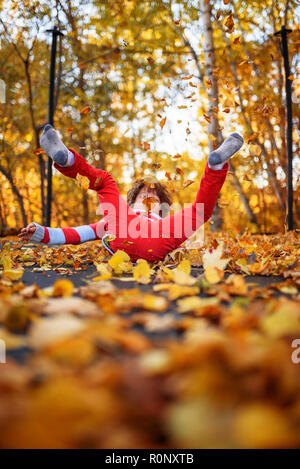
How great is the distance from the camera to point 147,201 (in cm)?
201

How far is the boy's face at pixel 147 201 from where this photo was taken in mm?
2023

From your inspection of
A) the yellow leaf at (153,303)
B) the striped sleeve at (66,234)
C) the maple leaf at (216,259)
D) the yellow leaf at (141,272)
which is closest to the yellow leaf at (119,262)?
the yellow leaf at (141,272)

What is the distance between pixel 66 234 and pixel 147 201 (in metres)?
0.59

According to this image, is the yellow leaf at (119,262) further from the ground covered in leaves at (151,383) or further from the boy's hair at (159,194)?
the boy's hair at (159,194)

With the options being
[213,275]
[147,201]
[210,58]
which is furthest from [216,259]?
[210,58]

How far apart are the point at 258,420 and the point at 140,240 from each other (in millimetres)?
1415

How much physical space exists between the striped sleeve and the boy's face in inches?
12.2

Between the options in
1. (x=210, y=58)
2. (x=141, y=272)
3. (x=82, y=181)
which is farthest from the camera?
(x=210, y=58)

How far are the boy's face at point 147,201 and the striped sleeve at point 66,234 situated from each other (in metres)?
0.31

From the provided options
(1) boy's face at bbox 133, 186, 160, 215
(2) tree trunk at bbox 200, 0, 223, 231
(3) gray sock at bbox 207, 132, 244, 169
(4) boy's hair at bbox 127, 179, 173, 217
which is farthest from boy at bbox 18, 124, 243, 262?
(2) tree trunk at bbox 200, 0, 223, 231

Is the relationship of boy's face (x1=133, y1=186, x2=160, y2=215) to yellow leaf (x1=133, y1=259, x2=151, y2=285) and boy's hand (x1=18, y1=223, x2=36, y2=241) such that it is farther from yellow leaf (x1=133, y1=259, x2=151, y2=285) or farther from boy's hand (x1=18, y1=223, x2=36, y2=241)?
yellow leaf (x1=133, y1=259, x2=151, y2=285)

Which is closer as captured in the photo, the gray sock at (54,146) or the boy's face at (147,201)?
the gray sock at (54,146)

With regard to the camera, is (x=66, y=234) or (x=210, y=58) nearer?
(x=66, y=234)

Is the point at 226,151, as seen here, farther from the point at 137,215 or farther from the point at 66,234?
the point at 66,234
